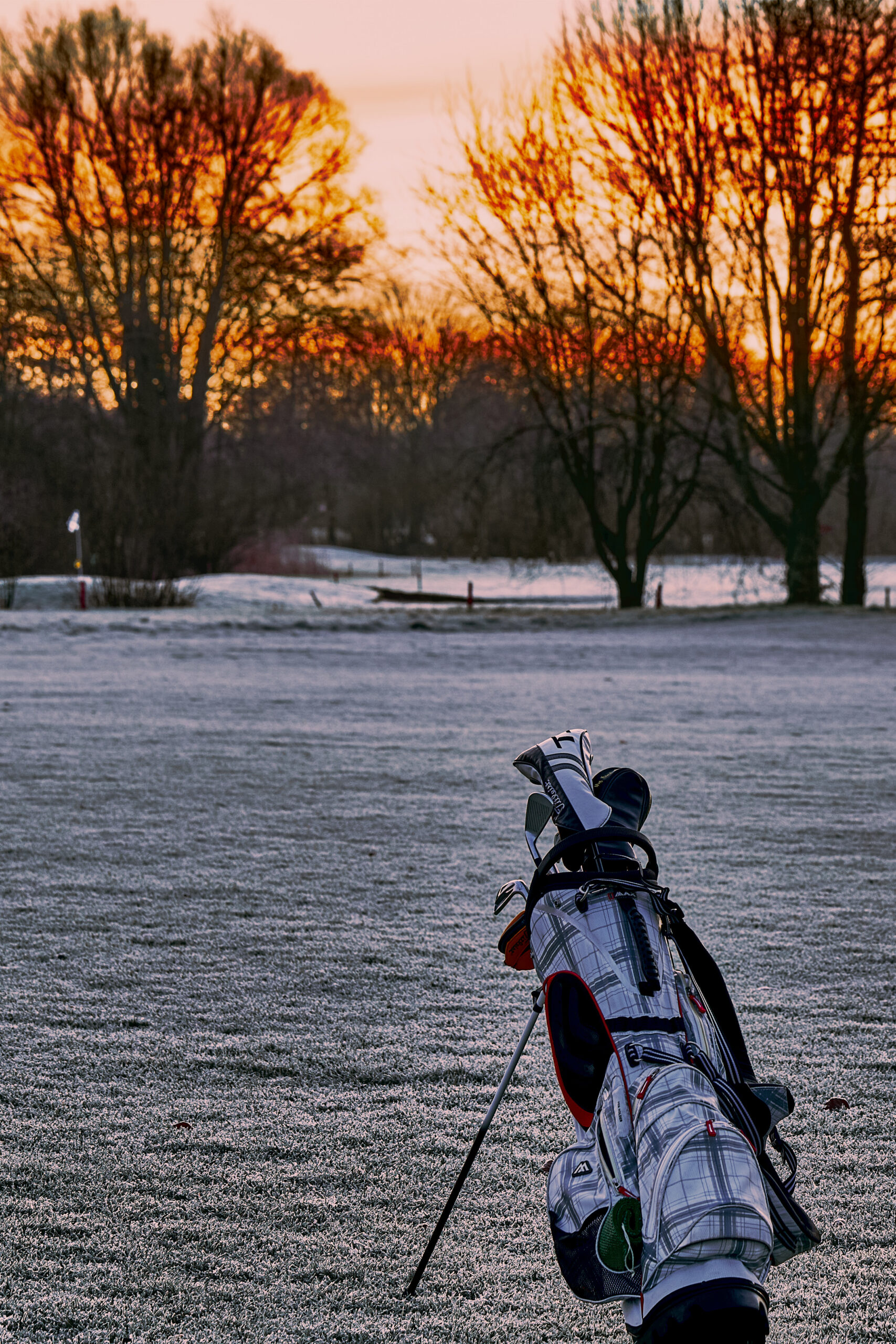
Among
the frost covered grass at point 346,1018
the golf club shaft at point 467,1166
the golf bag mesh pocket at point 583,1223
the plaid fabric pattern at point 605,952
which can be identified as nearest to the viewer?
the golf bag mesh pocket at point 583,1223

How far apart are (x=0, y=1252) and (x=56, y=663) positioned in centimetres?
1491

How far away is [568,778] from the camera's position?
2.13 m

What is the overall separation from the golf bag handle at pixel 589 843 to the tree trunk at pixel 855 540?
26.5m

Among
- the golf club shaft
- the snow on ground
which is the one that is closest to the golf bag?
the golf club shaft

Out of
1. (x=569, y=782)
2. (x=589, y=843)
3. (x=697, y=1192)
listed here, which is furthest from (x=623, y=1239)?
(x=569, y=782)

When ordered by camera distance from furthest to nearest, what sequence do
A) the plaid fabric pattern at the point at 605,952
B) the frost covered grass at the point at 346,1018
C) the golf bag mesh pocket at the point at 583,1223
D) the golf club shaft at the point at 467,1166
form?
the frost covered grass at the point at 346,1018
the golf club shaft at the point at 467,1166
the plaid fabric pattern at the point at 605,952
the golf bag mesh pocket at the point at 583,1223

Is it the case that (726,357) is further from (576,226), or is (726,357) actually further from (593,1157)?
(593,1157)

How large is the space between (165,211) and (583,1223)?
114ft

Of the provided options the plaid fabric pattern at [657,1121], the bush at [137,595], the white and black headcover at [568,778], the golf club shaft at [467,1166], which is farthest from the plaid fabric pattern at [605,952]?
the bush at [137,595]

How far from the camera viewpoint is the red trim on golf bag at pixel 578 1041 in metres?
1.93

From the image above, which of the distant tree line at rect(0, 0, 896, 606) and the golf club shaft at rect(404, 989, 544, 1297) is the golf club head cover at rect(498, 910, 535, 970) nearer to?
the golf club shaft at rect(404, 989, 544, 1297)

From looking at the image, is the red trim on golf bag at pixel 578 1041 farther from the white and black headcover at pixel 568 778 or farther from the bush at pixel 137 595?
the bush at pixel 137 595

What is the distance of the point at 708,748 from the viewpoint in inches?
386

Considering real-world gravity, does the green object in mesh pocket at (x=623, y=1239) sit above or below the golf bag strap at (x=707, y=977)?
below
